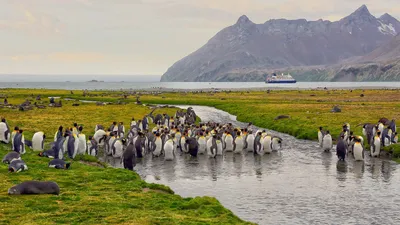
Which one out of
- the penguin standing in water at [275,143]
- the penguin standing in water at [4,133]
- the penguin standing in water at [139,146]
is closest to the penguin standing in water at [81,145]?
the penguin standing in water at [139,146]

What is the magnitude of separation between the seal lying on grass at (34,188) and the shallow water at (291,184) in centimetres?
503

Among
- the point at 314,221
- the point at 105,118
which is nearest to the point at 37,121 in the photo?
the point at 105,118

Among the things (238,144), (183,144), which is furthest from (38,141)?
(238,144)

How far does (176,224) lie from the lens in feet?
41.3

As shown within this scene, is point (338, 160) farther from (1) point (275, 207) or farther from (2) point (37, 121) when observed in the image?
(2) point (37, 121)

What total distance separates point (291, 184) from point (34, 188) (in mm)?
10243

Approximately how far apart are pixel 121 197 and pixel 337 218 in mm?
6879

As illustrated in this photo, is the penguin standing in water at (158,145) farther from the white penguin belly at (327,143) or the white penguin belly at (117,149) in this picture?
the white penguin belly at (327,143)

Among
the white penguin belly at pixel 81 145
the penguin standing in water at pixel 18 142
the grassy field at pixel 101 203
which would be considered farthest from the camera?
the white penguin belly at pixel 81 145

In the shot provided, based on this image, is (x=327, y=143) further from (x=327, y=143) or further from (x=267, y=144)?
(x=267, y=144)

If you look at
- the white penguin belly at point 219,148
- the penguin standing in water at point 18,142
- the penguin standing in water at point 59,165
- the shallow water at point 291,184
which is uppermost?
the penguin standing in water at point 18,142

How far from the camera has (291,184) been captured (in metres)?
20.2

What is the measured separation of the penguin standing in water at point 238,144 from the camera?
96.5 ft

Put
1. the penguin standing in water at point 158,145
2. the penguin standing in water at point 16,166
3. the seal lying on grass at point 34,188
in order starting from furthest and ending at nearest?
the penguin standing in water at point 158,145 < the penguin standing in water at point 16,166 < the seal lying on grass at point 34,188
